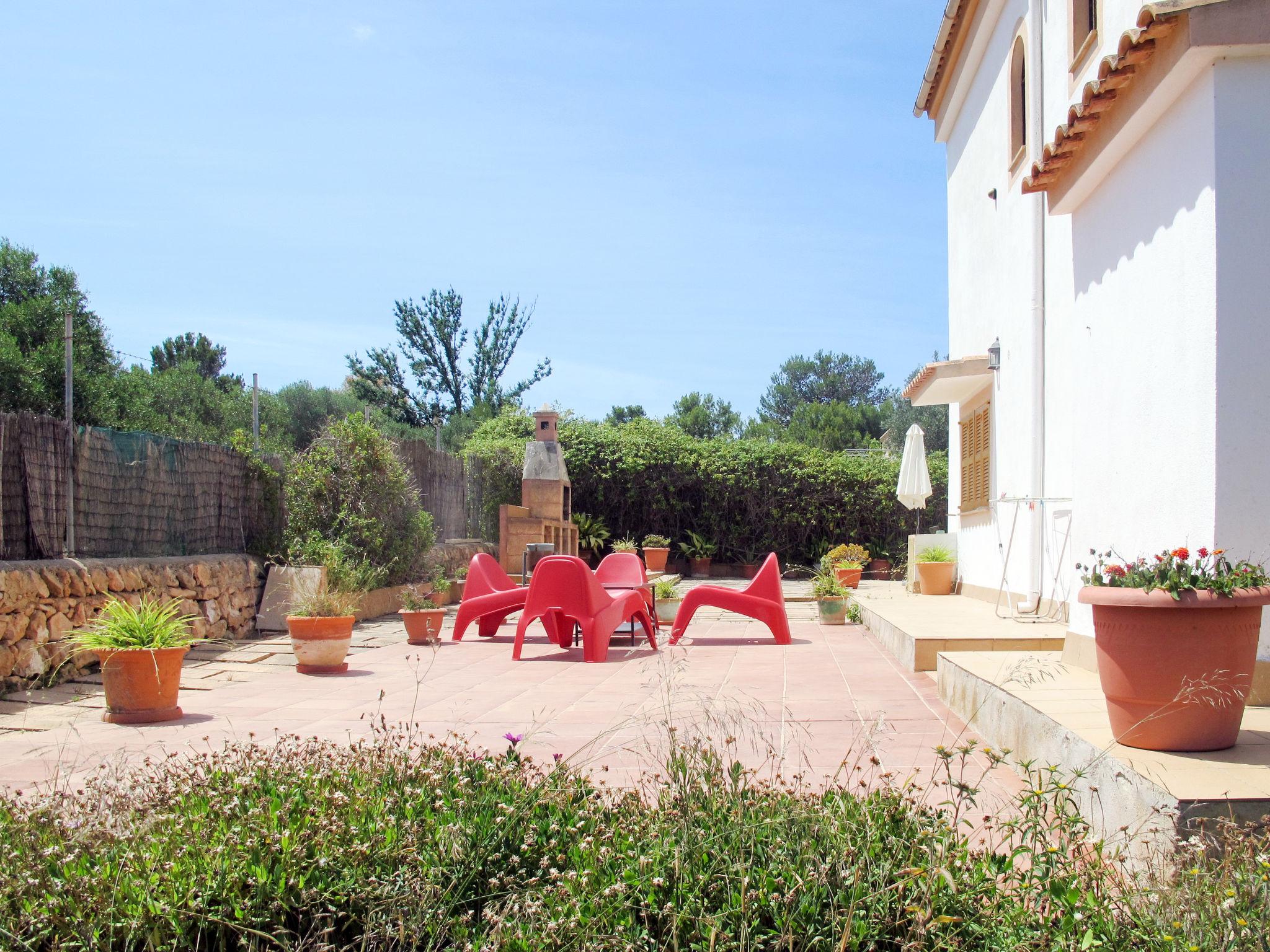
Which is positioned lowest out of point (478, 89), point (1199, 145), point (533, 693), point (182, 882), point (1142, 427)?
point (533, 693)

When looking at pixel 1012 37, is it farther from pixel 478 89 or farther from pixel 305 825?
pixel 305 825

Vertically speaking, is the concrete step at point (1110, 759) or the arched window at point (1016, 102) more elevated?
the arched window at point (1016, 102)

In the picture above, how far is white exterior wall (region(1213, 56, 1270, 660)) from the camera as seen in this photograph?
13.1 ft

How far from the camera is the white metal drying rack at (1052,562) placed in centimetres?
760

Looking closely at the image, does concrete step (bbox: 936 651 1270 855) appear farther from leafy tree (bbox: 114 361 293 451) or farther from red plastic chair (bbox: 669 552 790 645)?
leafy tree (bbox: 114 361 293 451)

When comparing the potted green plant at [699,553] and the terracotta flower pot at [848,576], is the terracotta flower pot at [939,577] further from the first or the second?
the potted green plant at [699,553]

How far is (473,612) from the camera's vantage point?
30.4 feet

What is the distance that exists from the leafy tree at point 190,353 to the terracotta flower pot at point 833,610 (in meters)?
34.3

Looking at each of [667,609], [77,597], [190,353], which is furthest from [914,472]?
[190,353]

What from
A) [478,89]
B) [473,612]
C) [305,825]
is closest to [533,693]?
[473,612]

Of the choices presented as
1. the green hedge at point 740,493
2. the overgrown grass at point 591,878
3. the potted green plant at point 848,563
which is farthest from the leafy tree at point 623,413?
the overgrown grass at point 591,878

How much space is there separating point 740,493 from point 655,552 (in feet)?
8.76

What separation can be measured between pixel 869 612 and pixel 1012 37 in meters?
5.76

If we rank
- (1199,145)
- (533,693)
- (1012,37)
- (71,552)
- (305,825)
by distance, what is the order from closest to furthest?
(305,825) → (1199,145) → (533,693) → (71,552) → (1012,37)
